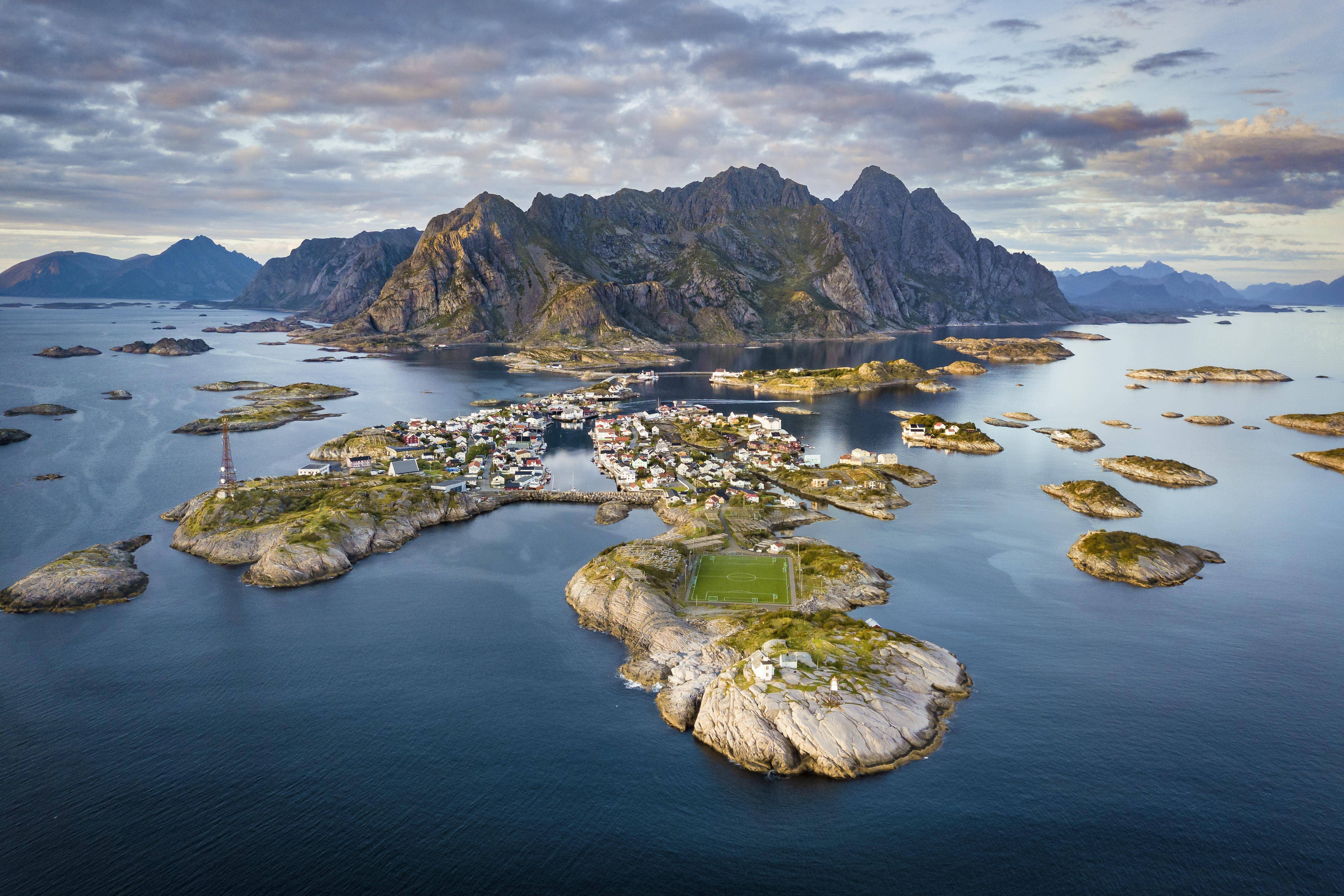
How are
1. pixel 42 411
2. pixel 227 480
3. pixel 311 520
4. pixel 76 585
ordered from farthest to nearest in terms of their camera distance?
1. pixel 42 411
2. pixel 227 480
3. pixel 311 520
4. pixel 76 585

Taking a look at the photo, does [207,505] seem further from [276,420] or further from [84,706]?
[276,420]

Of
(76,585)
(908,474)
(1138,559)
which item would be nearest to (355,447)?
(76,585)

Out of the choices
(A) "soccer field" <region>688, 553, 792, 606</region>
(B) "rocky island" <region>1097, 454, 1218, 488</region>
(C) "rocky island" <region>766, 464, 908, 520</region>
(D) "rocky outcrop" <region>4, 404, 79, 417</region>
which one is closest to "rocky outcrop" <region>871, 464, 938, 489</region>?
(C) "rocky island" <region>766, 464, 908, 520</region>

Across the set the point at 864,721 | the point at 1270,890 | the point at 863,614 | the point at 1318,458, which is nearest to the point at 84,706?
the point at 864,721

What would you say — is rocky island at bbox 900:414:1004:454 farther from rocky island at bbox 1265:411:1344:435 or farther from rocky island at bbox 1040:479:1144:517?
rocky island at bbox 1265:411:1344:435

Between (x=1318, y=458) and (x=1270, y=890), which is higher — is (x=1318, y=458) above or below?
above

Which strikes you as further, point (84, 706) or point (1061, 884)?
point (84, 706)

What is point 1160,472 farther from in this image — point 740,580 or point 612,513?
point 612,513
